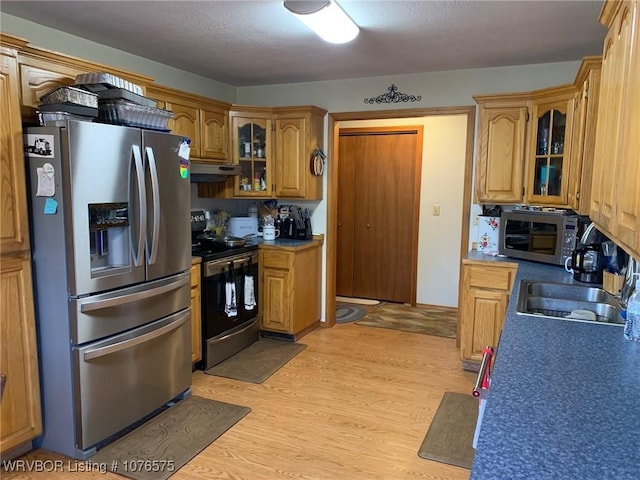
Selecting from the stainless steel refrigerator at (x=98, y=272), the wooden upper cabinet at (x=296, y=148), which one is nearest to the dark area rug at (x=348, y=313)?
the wooden upper cabinet at (x=296, y=148)

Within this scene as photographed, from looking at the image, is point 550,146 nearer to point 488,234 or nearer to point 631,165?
point 488,234

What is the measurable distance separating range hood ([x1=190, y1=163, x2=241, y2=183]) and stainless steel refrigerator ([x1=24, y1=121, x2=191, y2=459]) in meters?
0.75

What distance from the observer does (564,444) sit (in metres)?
1.00

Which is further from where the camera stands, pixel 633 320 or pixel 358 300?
pixel 358 300

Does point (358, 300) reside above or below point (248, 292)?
below

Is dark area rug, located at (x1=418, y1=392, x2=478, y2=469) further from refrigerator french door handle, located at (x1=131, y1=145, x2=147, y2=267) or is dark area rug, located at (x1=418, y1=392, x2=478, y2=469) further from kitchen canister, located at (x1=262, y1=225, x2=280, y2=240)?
kitchen canister, located at (x1=262, y1=225, x2=280, y2=240)

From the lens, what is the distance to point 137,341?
8.35 feet

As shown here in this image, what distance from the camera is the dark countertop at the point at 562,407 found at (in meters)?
0.92

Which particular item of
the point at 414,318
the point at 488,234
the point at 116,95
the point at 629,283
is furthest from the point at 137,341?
the point at 414,318

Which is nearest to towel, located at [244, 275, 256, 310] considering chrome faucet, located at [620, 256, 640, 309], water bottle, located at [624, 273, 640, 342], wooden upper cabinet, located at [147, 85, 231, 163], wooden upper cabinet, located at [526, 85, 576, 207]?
wooden upper cabinet, located at [147, 85, 231, 163]

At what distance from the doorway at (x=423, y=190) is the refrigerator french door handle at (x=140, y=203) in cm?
224

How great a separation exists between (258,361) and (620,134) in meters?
2.95

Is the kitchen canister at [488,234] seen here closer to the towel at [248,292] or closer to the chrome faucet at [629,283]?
the chrome faucet at [629,283]

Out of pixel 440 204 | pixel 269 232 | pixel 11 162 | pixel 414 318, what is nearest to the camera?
pixel 11 162
